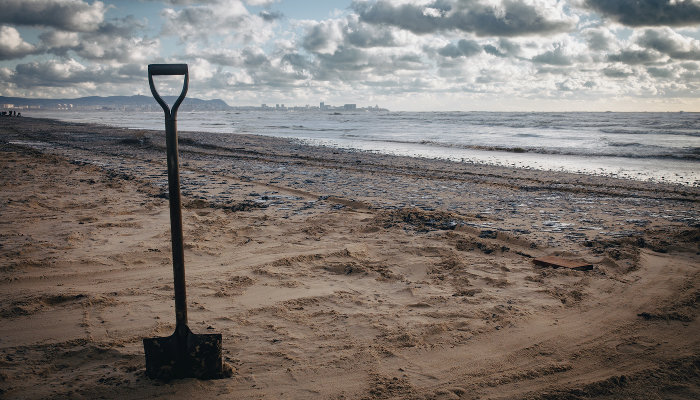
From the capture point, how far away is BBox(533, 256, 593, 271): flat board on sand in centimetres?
463

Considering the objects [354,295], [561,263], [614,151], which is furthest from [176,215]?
[614,151]

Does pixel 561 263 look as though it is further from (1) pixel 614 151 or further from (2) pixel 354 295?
(1) pixel 614 151

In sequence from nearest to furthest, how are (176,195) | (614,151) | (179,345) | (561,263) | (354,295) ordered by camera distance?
(176,195), (179,345), (354,295), (561,263), (614,151)

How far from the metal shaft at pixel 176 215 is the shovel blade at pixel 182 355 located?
115mm

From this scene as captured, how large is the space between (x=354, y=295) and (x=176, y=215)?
1.97 m

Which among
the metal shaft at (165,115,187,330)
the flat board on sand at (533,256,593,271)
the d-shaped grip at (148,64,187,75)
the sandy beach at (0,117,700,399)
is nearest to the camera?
the metal shaft at (165,115,187,330)

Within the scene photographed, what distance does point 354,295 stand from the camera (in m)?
3.89

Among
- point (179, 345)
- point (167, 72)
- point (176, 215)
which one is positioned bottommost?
point (179, 345)

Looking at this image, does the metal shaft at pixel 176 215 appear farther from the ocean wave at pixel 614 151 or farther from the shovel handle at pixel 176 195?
the ocean wave at pixel 614 151

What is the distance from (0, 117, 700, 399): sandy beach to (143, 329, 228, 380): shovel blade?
0.38 ft

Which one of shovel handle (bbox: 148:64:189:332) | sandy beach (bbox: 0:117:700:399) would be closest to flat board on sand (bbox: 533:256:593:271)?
sandy beach (bbox: 0:117:700:399)

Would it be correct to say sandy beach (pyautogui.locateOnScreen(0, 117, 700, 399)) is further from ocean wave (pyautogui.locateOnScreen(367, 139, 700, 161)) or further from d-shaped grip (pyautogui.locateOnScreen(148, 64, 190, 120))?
ocean wave (pyautogui.locateOnScreen(367, 139, 700, 161))

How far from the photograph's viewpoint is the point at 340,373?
2729 mm

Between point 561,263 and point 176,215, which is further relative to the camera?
point 561,263
